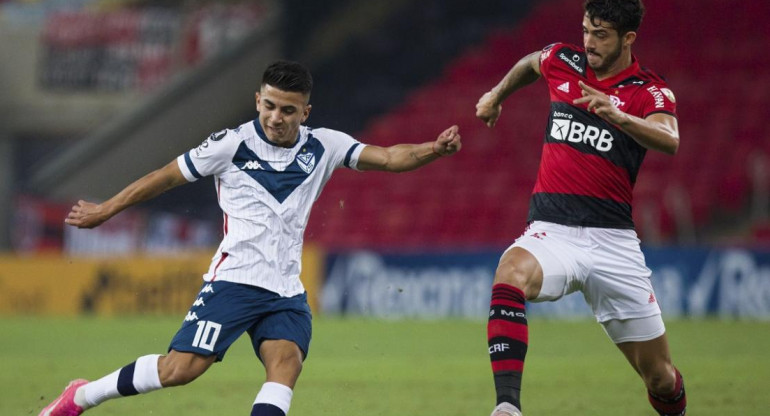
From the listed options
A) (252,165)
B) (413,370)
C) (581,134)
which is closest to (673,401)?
(581,134)

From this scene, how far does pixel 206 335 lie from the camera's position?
19.6 ft

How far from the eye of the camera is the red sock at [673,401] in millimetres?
6707

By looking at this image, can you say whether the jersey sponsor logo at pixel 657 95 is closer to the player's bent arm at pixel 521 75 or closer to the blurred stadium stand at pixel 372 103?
the player's bent arm at pixel 521 75

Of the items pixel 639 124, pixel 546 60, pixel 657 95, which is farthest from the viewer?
pixel 546 60

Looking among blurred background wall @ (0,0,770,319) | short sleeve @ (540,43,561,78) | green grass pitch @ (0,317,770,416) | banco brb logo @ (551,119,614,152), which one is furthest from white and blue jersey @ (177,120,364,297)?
blurred background wall @ (0,0,770,319)

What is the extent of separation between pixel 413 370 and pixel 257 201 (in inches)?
215

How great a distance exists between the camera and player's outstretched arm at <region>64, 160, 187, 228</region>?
20.4 ft

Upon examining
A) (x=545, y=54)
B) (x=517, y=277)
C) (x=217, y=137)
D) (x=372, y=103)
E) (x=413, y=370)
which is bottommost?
(x=413, y=370)

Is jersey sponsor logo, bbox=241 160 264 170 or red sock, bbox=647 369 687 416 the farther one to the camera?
red sock, bbox=647 369 687 416

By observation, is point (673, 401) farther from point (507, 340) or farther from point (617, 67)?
point (617, 67)

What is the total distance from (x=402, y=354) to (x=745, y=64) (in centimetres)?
1120

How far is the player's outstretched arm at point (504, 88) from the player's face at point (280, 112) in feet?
3.74

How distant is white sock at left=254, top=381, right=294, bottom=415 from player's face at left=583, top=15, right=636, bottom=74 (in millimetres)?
2359

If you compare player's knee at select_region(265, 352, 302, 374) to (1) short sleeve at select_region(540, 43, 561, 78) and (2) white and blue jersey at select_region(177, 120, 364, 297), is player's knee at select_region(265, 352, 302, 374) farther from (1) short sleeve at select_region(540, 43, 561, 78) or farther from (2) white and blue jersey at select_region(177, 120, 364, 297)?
(1) short sleeve at select_region(540, 43, 561, 78)
